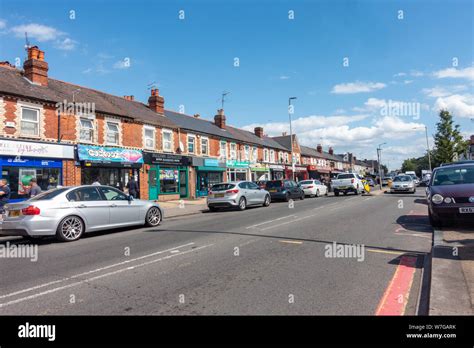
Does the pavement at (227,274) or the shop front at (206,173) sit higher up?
the shop front at (206,173)

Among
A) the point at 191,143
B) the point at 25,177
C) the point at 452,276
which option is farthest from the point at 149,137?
the point at 452,276

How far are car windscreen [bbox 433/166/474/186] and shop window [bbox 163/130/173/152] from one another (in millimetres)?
19161

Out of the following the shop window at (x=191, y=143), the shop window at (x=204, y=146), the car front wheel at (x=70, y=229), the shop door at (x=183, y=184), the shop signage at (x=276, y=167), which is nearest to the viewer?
the car front wheel at (x=70, y=229)

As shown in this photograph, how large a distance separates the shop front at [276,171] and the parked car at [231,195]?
2367cm

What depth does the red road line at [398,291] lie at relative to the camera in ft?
12.0

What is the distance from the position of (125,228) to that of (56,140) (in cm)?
942

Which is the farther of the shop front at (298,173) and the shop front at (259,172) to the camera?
the shop front at (298,173)

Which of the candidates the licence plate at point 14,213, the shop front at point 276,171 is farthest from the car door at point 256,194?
the shop front at point 276,171

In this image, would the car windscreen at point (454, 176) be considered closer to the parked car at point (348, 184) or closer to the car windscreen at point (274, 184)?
the car windscreen at point (274, 184)

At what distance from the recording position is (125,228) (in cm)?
1085

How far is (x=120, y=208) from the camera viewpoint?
9914 millimetres
